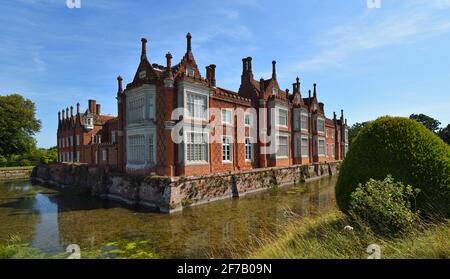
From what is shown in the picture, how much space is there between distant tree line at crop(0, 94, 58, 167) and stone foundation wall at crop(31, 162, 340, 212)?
84.7ft

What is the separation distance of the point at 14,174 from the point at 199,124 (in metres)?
39.9

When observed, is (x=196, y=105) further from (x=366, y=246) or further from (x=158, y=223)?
(x=366, y=246)

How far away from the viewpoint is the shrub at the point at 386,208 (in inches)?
258

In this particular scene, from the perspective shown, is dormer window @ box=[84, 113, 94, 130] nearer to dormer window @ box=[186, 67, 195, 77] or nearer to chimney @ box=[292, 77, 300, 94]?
dormer window @ box=[186, 67, 195, 77]

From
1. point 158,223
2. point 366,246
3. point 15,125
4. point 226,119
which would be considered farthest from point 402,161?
point 15,125

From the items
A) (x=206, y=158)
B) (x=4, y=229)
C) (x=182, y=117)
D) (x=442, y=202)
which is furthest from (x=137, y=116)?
(x=442, y=202)

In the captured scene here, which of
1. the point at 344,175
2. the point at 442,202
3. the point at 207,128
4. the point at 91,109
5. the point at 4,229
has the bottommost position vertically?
the point at 4,229

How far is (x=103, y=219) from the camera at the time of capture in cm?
1375

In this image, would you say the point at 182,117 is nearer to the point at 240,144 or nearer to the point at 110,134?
the point at 240,144

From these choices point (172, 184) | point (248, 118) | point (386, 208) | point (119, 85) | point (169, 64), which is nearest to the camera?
point (386, 208)

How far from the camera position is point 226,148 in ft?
73.2

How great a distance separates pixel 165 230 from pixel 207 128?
9596 millimetres

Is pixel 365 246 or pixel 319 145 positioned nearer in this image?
pixel 365 246

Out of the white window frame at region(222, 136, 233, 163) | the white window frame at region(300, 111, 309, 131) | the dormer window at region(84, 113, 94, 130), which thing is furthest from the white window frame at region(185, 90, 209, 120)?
the dormer window at region(84, 113, 94, 130)
